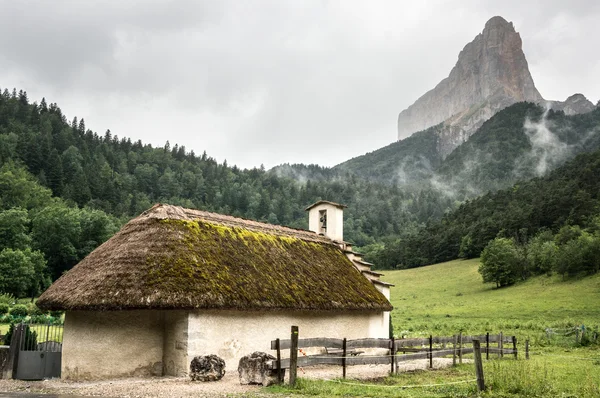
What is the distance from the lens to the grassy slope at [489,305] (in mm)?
35469

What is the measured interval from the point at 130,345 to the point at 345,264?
1088cm

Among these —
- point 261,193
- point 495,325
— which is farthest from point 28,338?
point 261,193

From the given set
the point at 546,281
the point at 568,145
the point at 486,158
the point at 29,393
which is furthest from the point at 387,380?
the point at 568,145

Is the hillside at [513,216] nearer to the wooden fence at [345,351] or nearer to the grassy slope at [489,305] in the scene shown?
the grassy slope at [489,305]

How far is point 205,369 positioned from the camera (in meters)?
13.9

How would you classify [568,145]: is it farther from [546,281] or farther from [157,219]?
[157,219]

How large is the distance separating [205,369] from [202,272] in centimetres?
301

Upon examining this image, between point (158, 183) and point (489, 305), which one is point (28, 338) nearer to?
point (489, 305)

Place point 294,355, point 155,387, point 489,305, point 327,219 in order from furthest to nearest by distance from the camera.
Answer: point 489,305
point 327,219
point 155,387
point 294,355

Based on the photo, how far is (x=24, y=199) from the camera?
83.2 meters

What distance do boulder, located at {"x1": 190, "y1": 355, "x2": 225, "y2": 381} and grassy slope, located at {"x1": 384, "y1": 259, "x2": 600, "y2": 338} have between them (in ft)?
61.7

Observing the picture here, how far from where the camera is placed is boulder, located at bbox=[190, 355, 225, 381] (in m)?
13.8

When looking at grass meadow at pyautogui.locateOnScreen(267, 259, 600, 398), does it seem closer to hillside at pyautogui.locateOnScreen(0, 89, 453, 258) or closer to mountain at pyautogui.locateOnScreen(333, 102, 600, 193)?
hillside at pyautogui.locateOnScreen(0, 89, 453, 258)

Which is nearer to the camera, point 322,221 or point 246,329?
point 246,329
